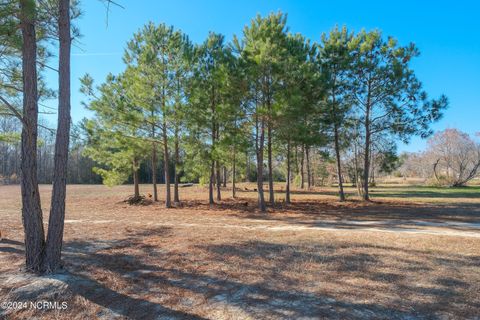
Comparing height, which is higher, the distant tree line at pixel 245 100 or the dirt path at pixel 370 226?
the distant tree line at pixel 245 100

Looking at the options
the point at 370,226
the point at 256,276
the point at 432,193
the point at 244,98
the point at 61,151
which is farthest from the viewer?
the point at 432,193

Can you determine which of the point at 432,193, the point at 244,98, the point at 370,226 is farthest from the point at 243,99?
the point at 432,193

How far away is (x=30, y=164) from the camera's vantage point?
4.46 m

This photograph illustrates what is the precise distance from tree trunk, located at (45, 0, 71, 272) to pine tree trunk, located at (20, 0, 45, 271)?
0.23 m

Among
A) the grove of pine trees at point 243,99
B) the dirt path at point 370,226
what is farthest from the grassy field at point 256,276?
the grove of pine trees at point 243,99

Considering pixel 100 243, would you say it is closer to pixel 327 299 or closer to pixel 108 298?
pixel 108 298

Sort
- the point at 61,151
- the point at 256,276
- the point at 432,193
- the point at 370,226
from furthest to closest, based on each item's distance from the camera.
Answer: the point at 432,193 < the point at 370,226 < the point at 61,151 < the point at 256,276

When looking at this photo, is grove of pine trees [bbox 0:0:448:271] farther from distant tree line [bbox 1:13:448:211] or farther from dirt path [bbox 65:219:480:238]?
dirt path [bbox 65:219:480:238]

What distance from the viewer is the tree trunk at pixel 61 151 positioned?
4348 millimetres

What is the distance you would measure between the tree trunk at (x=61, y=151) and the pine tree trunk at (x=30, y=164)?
23 cm

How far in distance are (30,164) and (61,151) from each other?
0.58m

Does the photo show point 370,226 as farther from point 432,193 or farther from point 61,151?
point 432,193

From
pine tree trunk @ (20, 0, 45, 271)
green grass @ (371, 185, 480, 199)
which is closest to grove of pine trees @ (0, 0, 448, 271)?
pine tree trunk @ (20, 0, 45, 271)

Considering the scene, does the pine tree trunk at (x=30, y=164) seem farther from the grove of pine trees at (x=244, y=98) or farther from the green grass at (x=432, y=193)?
the green grass at (x=432, y=193)
